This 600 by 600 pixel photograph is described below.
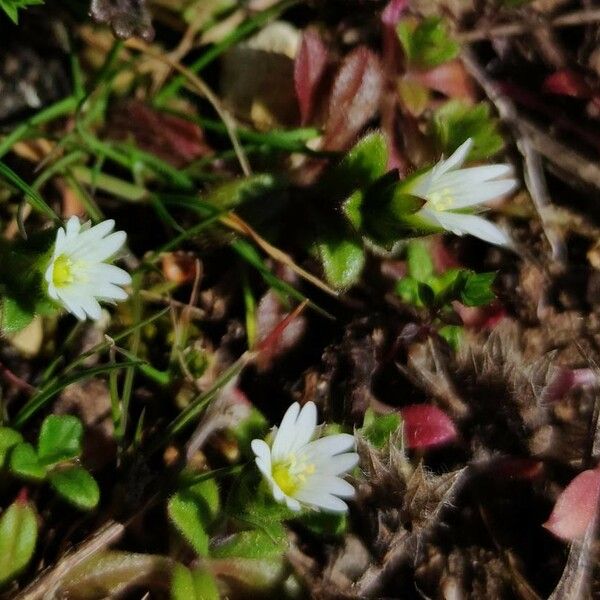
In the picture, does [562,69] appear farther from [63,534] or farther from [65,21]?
[63,534]

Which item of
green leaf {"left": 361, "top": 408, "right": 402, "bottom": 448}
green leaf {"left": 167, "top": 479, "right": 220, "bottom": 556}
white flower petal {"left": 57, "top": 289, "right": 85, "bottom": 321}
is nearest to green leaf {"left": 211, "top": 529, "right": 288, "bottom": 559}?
green leaf {"left": 167, "top": 479, "right": 220, "bottom": 556}

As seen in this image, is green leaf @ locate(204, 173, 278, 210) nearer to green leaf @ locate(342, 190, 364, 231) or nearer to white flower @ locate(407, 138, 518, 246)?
green leaf @ locate(342, 190, 364, 231)

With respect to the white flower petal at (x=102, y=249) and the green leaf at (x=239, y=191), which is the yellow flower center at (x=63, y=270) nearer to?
the white flower petal at (x=102, y=249)

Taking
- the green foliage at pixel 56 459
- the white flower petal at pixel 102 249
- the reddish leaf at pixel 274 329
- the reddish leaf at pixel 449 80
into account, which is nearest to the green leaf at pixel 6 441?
the green foliage at pixel 56 459

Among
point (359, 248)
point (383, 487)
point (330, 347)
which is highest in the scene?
point (359, 248)

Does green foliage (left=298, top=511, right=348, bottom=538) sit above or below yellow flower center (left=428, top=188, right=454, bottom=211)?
below

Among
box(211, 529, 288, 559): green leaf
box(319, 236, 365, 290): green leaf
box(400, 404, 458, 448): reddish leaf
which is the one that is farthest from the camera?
box(319, 236, 365, 290): green leaf

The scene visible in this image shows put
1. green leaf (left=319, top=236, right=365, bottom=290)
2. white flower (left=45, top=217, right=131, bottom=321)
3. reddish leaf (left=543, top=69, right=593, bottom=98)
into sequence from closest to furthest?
white flower (left=45, top=217, right=131, bottom=321), green leaf (left=319, top=236, right=365, bottom=290), reddish leaf (left=543, top=69, right=593, bottom=98)

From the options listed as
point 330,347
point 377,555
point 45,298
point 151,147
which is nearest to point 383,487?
point 377,555
